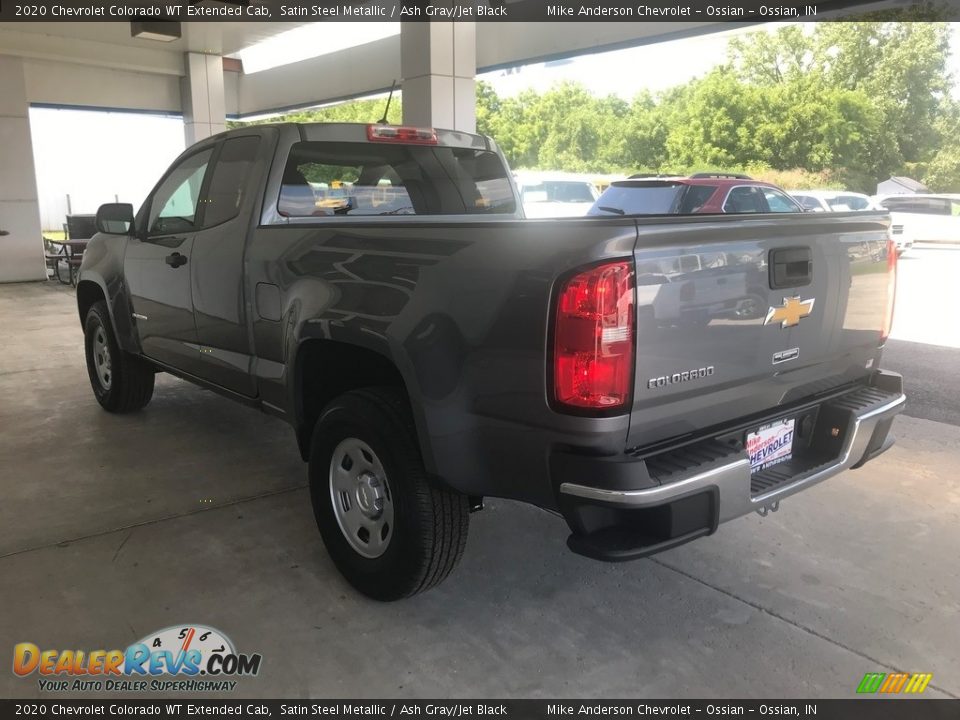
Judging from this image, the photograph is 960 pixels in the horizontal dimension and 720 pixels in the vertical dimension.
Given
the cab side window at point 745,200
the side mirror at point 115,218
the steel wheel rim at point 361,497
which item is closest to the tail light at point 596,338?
the steel wheel rim at point 361,497

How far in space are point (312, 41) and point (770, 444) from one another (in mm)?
15336

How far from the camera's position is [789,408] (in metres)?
2.68

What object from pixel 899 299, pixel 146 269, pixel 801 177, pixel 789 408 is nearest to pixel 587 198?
pixel 899 299

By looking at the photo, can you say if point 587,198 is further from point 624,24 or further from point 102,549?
point 102,549

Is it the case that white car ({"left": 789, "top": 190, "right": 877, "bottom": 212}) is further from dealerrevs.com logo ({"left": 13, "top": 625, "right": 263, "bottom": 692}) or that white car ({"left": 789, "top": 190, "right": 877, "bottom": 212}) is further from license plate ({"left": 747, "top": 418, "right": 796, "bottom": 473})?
dealerrevs.com logo ({"left": 13, "top": 625, "right": 263, "bottom": 692})

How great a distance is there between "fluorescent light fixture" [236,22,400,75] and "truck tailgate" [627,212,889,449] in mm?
12279

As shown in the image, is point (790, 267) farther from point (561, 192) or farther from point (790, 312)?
point (561, 192)

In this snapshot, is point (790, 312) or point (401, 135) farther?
point (401, 135)

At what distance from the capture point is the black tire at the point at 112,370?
520 centimetres

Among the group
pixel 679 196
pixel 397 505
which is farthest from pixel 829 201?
pixel 397 505

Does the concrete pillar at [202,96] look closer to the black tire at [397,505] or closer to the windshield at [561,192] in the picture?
the windshield at [561,192]

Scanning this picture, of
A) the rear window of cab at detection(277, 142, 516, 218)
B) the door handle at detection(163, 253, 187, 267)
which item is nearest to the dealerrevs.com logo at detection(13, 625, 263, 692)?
the rear window of cab at detection(277, 142, 516, 218)

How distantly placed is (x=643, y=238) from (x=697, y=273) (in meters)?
0.25

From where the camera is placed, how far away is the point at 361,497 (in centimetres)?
293
